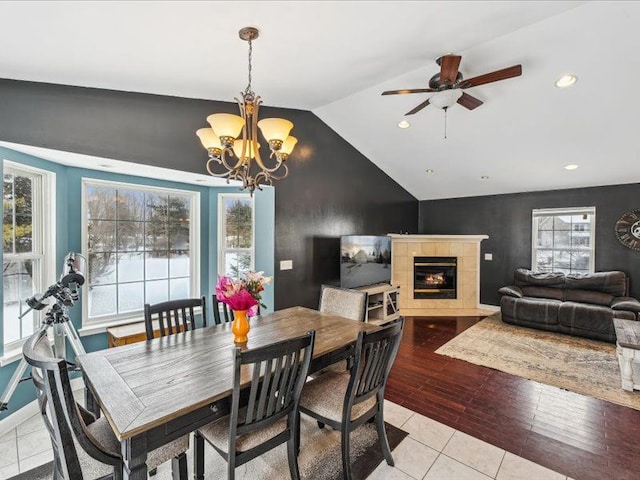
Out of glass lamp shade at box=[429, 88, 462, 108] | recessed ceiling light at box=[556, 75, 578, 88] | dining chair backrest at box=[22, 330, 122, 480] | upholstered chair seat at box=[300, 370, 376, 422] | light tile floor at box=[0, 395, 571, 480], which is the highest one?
recessed ceiling light at box=[556, 75, 578, 88]

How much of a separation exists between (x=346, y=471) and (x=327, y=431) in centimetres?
58

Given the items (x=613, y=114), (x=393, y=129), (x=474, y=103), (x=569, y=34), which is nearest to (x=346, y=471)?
(x=474, y=103)

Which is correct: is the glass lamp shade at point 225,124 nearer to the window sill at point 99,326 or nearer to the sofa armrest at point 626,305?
the window sill at point 99,326

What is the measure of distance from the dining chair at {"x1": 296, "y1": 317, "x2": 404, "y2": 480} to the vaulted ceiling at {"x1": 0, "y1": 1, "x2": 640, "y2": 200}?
2.02 metres

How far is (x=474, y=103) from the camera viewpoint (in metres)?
2.91

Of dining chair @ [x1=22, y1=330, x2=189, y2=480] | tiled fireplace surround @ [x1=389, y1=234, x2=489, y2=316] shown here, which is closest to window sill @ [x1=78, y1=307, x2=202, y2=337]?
dining chair @ [x1=22, y1=330, x2=189, y2=480]

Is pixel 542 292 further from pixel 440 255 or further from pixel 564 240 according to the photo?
pixel 440 255

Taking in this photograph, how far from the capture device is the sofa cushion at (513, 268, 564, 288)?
16.6 feet

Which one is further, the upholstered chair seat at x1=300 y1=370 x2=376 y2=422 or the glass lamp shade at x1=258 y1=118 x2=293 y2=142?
the glass lamp shade at x1=258 y1=118 x2=293 y2=142

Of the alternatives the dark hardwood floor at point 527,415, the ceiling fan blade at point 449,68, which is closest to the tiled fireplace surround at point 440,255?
the dark hardwood floor at point 527,415

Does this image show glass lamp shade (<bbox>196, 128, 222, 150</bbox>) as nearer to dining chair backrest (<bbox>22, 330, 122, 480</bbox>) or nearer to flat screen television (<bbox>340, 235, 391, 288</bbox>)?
dining chair backrest (<bbox>22, 330, 122, 480</bbox>)

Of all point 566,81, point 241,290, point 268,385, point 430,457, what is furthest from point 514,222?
point 268,385

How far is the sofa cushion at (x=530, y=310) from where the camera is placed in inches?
181

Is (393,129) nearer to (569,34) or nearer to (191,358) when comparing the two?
(569,34)
